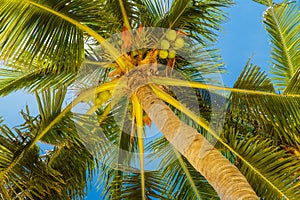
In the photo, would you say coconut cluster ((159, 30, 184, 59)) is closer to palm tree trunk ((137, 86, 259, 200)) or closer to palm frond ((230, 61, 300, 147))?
palm tree trunk ((137, 86, 259, 200))

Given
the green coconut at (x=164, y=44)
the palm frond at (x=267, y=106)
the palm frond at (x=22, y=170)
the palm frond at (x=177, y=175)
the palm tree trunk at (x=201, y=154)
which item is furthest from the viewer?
the palm frond at (x=177, y=175)

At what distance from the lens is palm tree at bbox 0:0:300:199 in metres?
4.43

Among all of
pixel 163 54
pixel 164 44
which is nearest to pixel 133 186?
pixel 163 54

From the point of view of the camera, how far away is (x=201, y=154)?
3701 mm

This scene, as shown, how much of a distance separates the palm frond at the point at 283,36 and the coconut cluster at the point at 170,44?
1851 mm

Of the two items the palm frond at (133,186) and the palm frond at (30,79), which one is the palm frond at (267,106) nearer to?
the palm frond at (133,186)

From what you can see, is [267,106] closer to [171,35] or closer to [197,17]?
[171,35]

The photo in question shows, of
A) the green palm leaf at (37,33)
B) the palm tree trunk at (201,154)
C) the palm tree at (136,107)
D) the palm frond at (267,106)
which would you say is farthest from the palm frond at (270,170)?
the green palm leaf at (37,33)

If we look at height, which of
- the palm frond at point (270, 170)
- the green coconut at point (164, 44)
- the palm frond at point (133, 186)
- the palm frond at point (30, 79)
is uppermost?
the green coconut at point (164, 44)

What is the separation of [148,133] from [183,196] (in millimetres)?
965

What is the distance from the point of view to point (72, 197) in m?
5.29

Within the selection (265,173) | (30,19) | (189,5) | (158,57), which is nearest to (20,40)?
(30,19)

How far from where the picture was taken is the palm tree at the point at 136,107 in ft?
14.5

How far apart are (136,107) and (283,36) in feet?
8.58
